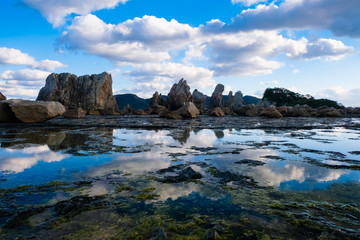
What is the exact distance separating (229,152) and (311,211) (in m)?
3.90

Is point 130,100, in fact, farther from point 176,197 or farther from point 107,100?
point 176,197

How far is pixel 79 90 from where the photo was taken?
46.0 meters

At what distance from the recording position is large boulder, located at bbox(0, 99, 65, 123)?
15.0m

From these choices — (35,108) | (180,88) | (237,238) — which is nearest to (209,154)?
(237,238)

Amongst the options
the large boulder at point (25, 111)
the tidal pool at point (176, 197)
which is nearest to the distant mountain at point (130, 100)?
the large boulder at point (25, 111)

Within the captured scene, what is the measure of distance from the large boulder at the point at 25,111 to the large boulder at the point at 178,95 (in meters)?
30.2

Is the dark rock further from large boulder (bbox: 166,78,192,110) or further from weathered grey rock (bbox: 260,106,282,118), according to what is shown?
large boulder (bbox: 166,78,192,110)

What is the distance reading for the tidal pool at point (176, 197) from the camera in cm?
261

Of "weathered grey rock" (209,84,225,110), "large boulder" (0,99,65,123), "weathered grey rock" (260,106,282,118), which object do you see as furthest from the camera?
"weathered grey rock" (209,84,225,110)

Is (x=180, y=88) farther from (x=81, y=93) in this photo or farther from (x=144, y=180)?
(x=144, y=180)

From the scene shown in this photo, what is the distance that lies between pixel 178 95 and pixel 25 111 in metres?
31.7

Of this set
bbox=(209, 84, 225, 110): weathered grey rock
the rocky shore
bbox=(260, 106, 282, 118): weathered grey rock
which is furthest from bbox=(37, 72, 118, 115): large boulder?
bbox=(260, 106, 282, 118): weathered grey rock

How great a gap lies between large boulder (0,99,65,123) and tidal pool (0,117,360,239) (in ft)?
33.9

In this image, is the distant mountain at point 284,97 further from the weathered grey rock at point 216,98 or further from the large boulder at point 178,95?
the large boulder at point 178,95
